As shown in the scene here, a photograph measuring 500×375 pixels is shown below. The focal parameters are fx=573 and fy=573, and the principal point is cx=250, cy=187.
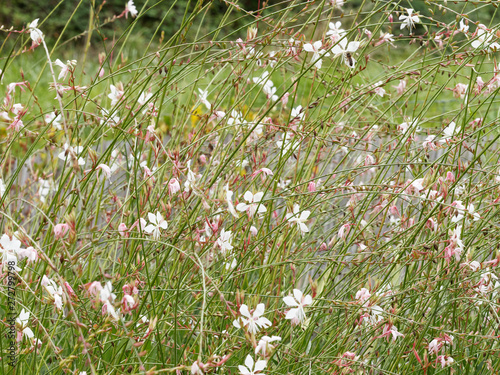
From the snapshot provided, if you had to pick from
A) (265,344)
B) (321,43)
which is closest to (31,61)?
(321,43)

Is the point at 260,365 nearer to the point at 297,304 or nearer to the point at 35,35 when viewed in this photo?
the point at 297,304

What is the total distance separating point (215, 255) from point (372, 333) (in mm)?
506

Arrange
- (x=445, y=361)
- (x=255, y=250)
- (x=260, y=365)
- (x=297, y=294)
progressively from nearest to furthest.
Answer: (x=260, y=365) < (x=297, y=294) < (x=445, y=361) < (x=255, y=250)

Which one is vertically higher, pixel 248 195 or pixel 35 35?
pixel 35 35

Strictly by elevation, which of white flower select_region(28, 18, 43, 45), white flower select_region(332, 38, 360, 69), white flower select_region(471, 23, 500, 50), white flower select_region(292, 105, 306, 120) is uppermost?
white flower select_region(471, 23, 500, 50)

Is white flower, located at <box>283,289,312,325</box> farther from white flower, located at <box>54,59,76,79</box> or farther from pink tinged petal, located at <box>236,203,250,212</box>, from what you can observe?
white flower, located at <box>54,59,76,79</box>

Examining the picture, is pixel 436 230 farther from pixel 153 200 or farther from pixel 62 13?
pixel 62 13

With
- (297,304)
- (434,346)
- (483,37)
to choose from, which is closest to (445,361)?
(434,346)

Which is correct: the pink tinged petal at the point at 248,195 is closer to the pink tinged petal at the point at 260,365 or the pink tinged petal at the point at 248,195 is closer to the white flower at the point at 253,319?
the white flower at the point at 253,319

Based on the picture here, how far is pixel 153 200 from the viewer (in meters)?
1.83

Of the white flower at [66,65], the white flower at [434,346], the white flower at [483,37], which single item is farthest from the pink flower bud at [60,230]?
the white flower at [483,37]

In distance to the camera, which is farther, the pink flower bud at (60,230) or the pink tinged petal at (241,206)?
the pink tinged petal at (241,206)

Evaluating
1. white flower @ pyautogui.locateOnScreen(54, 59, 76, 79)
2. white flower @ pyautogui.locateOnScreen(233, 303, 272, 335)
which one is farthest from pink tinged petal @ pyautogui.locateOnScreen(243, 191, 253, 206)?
white flower @ pyautogui.locateOnScreen(54, 59, 76, 79)

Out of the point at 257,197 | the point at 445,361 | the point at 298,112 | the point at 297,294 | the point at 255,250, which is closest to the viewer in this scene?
the point at 297,294
